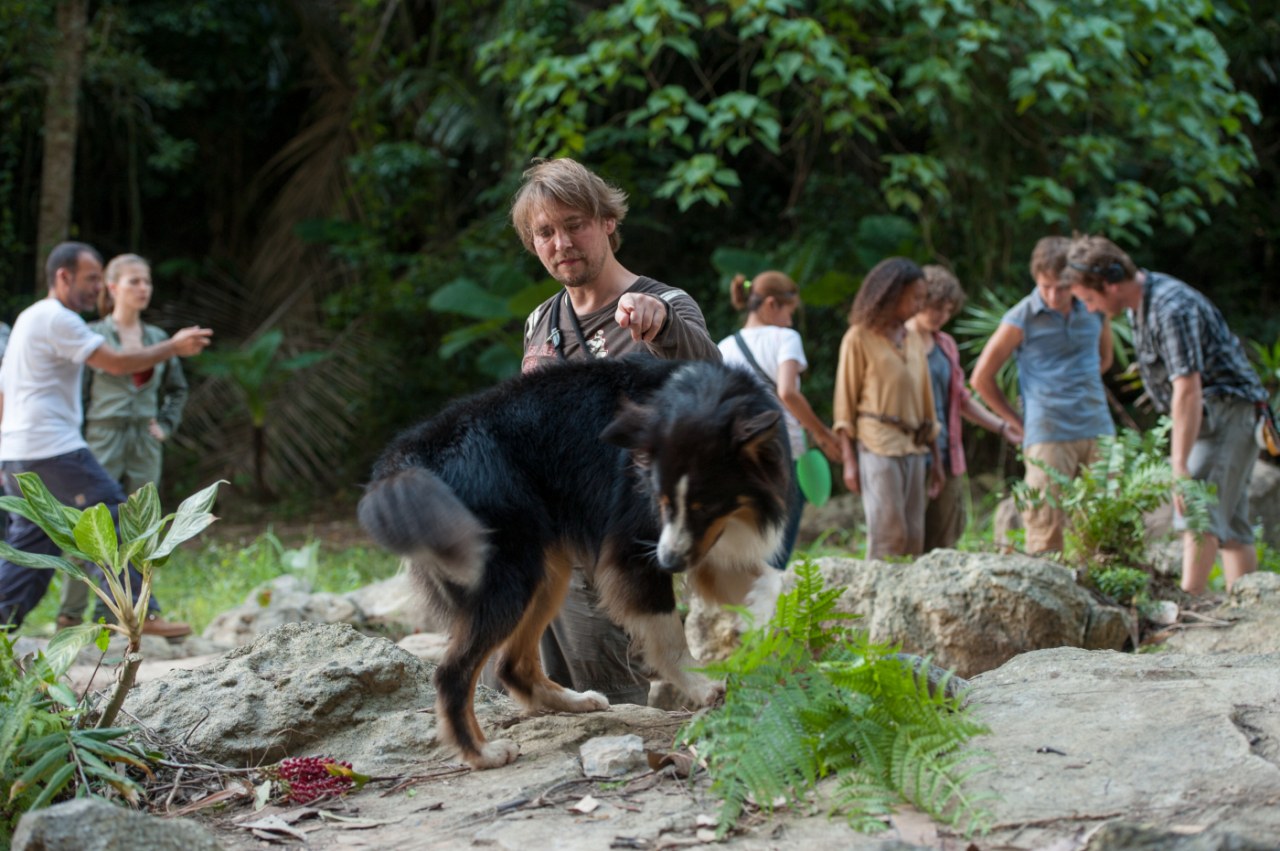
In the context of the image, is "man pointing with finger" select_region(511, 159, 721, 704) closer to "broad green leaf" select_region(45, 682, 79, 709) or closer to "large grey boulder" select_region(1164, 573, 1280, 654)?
"broad green leaf" select_region(45, 682, 79, 709)

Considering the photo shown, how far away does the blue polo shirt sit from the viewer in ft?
23.5

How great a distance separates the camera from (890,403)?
683cm

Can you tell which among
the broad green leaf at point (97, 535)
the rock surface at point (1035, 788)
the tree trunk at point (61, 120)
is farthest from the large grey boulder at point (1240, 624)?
the tree trunk at point (61, 120)

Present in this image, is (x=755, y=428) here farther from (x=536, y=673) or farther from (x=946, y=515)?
(x=946, y=515)

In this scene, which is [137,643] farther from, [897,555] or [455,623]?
[897,555]

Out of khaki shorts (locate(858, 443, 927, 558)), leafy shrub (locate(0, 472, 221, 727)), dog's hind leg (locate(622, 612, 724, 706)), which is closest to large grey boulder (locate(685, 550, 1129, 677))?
dog's hind leg (locate(622, 612, 724, 706))

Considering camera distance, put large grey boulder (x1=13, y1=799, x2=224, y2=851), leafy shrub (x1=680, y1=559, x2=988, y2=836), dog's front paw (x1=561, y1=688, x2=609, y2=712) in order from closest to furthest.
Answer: large grey boulder (x1=13, y1=799, x2=224, y2=851) < leafy shrub (x1=680, y1=559, x2=988, y2=836) < dog's front paw (x1=561, y1=688, x2=609, y2=712)

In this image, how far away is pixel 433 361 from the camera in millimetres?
14875

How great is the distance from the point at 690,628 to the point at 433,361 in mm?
9577

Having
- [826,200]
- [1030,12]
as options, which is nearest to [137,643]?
[1030,12]

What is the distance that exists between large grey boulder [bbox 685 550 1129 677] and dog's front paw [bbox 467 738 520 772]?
1837 millimetres

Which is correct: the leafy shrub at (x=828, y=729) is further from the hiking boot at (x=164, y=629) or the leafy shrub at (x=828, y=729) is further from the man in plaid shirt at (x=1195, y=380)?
the hiking boot at (x=164, y=629)

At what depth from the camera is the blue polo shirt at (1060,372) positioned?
7.18 m

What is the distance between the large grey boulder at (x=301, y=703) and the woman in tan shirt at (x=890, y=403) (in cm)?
340
